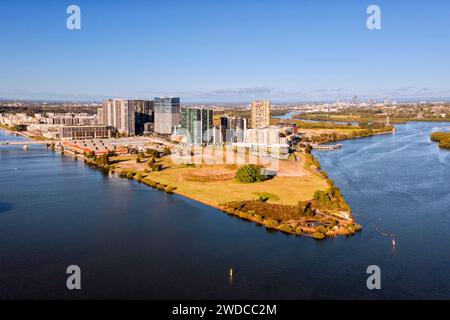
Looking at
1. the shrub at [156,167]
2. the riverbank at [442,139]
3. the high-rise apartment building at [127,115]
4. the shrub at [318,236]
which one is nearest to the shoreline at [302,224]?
the shrub at [318,236]

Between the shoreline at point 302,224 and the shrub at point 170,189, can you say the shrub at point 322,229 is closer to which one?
the shoreline at point 302,224

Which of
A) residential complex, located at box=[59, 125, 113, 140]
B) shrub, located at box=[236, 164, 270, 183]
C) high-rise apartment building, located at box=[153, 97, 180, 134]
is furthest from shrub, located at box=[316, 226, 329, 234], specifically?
residential complex, located at box=[59, 125, 113, 140]

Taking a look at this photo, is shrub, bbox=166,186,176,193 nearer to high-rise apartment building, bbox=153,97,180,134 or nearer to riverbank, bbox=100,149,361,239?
riverbank, bbox=100,149,361,239

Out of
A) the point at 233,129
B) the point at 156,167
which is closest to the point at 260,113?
the point at 233,129

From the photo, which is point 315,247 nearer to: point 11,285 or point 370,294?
point 370,294
